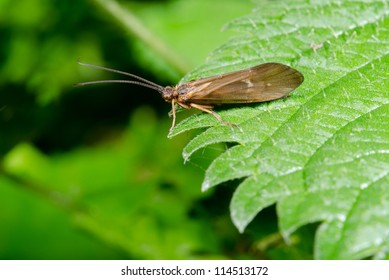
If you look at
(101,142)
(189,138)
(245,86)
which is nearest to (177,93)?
(245,86)

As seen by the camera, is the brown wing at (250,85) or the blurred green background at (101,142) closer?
the brown wing at (250,85)

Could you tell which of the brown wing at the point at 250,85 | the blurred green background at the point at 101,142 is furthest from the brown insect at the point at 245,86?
the blurred green background at the point at 101,142

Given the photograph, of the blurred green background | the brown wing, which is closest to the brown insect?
the brown wing

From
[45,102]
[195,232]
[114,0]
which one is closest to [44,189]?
[45,102]

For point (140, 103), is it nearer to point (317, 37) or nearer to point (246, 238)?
point (246, 238)

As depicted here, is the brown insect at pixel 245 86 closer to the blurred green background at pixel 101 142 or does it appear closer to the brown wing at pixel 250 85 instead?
the brown wing at pixel 250 85

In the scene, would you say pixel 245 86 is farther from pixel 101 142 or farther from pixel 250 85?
pixel 101 142
